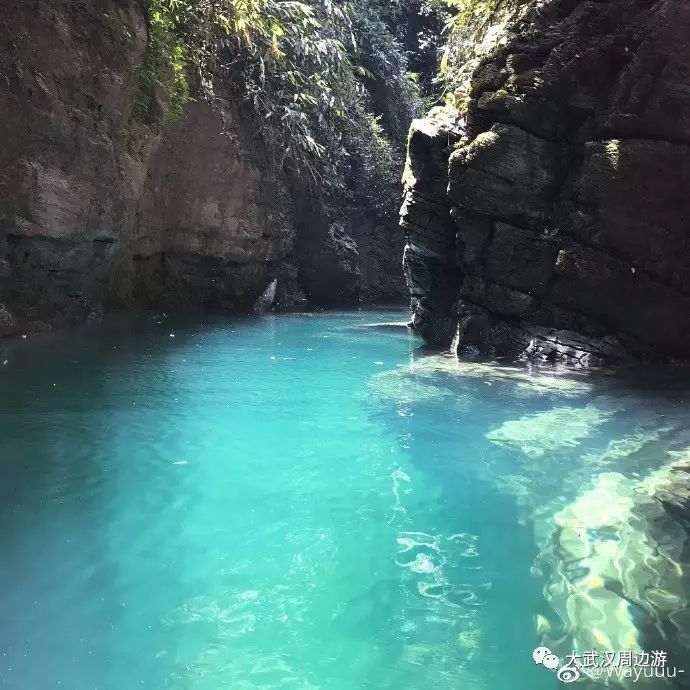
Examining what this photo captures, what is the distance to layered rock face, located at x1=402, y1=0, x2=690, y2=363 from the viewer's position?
7445mm

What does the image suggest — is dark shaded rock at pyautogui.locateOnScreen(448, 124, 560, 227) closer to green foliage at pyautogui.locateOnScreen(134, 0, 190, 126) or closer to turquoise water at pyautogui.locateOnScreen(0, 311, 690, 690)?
turquoise water at pyautogui.locateOnScreen(0, 311, 690, 690)

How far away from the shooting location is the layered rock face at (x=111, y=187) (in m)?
7.73

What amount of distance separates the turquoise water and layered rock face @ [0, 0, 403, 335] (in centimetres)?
241

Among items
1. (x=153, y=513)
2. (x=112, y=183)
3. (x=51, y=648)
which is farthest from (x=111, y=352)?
(x=51, y=648)

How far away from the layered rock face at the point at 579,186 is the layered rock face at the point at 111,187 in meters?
5.51

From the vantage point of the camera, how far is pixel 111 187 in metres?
9.40

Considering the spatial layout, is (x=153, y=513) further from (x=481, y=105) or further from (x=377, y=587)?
(x=481, y=105)

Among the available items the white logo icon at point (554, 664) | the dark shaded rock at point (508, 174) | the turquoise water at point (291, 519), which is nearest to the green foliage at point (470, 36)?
the dark shaded rock at point (508, 174)

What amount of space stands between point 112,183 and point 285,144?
635cm

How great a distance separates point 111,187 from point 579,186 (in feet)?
23.8

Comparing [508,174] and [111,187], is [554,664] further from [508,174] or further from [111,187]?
[111,187]

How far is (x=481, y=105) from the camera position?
8414mm

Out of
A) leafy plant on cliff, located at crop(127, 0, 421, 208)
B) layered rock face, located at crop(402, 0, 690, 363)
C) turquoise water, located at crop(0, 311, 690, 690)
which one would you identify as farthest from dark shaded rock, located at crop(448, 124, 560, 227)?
leafy plant on cliff, located at crop(127, 0, 421, 208)

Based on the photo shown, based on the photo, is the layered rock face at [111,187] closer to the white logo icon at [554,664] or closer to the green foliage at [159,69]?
the green foliage at [159,69]
